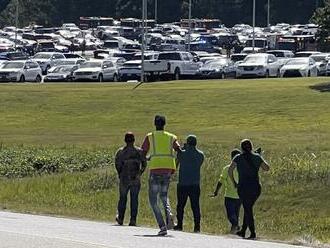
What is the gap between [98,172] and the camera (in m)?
30.5

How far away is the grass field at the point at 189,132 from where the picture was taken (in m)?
24.7

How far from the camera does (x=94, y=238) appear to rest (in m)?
17.2

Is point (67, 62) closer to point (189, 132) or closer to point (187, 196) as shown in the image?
point (189, 132)

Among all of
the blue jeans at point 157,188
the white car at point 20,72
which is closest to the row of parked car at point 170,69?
the white car at point 20,72

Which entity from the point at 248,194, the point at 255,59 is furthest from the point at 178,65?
the point at 248,194

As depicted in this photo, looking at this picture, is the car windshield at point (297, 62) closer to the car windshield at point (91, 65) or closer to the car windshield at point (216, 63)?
the car windshield at point (216, 63)

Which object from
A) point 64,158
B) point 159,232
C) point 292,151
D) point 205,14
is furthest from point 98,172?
point 205,14

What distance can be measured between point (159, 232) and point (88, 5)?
129 m

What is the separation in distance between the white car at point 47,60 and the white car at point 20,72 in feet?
23.5

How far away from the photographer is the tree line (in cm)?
13762

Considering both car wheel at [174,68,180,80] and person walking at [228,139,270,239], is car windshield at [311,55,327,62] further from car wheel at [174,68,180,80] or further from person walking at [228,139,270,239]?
person walking at [228,139,270,239]

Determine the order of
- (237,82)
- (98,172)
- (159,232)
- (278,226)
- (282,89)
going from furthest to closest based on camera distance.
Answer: (237,82) < (282,89) < (98,172) < (278,226) < (159,232)

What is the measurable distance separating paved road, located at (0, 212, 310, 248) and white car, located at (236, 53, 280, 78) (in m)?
45.2

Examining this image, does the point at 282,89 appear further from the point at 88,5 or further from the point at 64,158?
the point at 88,5
